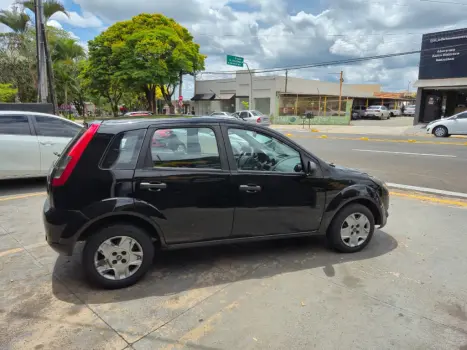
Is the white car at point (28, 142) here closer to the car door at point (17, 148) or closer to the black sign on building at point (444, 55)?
the car door at point (17, 148)

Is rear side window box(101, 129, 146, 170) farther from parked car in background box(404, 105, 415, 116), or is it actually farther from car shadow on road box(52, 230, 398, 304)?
parked car in background box(404, 105, 415, 116)

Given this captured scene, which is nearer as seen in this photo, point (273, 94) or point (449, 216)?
point (449, 216)

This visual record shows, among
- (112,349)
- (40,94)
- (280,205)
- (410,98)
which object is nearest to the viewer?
(112,349)

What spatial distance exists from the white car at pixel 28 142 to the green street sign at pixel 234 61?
90.3 ft

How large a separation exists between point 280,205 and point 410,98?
7199cm

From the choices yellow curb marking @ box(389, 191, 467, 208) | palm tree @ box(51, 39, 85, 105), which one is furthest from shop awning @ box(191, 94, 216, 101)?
yellow curb marking @ box(389, 191, 467, 208)

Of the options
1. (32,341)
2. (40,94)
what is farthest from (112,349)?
(40,94)

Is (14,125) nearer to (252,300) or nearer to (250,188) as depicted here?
(250,188)

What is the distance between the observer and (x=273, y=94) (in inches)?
1570

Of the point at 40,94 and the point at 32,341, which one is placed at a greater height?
the point at 40,94

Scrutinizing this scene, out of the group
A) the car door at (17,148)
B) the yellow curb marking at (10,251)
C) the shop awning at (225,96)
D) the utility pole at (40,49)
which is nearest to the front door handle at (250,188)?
the yellow curb marking at (10,251)

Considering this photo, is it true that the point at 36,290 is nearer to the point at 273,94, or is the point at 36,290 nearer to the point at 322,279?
the point at 322,279

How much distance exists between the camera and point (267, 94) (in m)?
40.5

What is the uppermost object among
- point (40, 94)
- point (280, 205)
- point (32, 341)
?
point (40, 94)
